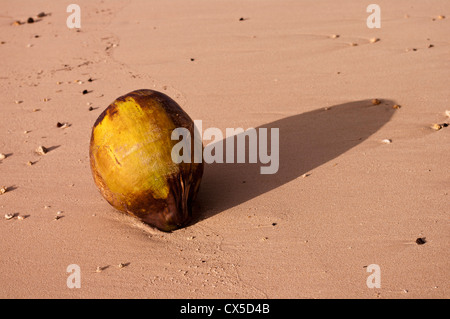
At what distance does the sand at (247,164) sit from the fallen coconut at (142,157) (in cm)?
32

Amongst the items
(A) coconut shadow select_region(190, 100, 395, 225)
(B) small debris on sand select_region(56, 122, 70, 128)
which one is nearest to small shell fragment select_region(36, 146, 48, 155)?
(B) small debris on sand select_region(56, 122, 70, 128)

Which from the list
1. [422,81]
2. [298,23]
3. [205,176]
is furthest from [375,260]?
[298,23]

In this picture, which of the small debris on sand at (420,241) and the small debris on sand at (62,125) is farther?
the small debris on sand at (62,125)

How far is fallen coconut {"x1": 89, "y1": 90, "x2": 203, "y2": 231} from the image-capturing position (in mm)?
3104

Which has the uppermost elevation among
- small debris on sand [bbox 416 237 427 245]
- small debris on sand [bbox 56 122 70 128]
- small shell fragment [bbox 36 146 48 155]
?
small debris on sand [bbox 56 122 70 128]

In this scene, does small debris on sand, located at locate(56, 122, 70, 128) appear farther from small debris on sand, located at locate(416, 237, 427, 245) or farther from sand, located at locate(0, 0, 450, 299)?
small debris on sand, located at locate(416, 237, 427, 245)

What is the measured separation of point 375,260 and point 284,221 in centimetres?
66

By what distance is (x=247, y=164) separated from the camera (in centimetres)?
420

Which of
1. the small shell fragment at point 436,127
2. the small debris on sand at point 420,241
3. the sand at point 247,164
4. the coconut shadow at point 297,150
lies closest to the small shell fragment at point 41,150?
the sand at point 247,164

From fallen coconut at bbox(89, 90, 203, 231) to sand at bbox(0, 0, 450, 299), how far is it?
317 millimetres

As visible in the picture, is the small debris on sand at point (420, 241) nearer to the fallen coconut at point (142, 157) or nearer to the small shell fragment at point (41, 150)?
the fallen coconut at point (142, 157)

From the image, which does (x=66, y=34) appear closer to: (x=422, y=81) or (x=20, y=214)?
(x=20, y=214)

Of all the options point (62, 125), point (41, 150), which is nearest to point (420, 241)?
point (41, 150)

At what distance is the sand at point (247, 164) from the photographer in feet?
10.3
